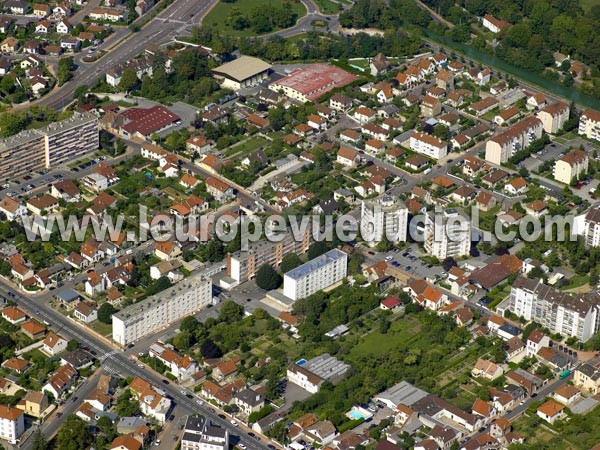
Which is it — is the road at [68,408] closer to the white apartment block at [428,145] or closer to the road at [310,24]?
the white apartment block at [428,145]

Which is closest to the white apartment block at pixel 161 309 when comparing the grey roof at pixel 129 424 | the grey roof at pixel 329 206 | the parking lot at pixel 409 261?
the grey roof at pixel 129 424

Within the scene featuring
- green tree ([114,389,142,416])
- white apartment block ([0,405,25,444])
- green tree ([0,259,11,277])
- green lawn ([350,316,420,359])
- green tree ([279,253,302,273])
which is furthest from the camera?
green tree ([279,253,302,273])

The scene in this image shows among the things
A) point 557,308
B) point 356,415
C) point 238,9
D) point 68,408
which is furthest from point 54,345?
point 238,9

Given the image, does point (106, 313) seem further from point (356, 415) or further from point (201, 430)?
point (356, 415)

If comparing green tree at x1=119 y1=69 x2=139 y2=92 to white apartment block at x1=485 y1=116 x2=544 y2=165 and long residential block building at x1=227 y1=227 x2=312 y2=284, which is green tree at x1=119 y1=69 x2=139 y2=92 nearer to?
long residential block building at x1=227 y1=227 x2=312 y2=284

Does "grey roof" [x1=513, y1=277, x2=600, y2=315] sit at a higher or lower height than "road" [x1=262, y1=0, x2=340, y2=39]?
higher

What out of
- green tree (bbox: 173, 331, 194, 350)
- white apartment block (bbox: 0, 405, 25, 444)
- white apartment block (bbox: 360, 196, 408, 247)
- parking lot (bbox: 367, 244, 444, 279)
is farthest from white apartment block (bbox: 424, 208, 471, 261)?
white apartment block (bbox: 0, 405, 25, 444)
